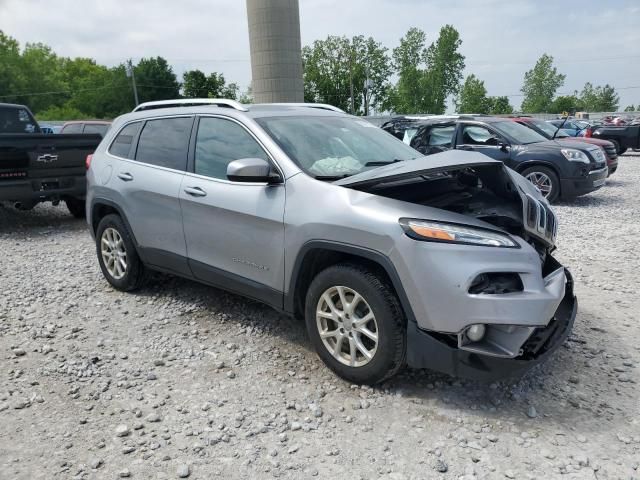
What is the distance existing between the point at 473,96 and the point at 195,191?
239ft

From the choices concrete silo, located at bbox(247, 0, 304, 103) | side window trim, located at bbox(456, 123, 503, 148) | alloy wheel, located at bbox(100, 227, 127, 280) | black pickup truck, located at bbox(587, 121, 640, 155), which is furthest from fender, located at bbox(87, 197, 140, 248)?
black pickup truck, located at bbox(587, 121, 640, 155)

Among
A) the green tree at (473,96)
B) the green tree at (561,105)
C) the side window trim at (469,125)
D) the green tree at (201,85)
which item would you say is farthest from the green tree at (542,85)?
the side window trim at (469,125)

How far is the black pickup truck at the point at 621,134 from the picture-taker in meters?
19.5

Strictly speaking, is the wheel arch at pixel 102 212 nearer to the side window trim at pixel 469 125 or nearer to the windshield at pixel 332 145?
the windshield at pixel 332 145

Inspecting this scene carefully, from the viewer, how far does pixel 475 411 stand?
3.02 metres

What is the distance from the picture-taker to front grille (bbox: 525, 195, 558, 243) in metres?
3.34

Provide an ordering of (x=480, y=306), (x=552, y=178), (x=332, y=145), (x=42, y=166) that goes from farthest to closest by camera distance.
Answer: (x=552, y=178), (x=42, y=166), (x=332, y=145), (x=480, y=306)

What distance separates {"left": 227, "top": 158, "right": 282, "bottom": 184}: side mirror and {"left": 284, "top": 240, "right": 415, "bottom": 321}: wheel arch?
1.79 ft

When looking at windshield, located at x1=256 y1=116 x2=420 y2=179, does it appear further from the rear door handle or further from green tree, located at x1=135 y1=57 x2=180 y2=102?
green tree, located at x1=135 y1=57 x2=180 y2=102

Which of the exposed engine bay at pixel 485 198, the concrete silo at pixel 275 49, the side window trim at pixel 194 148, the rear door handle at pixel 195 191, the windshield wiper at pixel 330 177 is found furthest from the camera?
the concrete silo at pixel 275 49

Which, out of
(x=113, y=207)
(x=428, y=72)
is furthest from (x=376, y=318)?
(x=428, y=72)

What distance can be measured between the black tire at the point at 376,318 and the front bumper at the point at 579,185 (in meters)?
7.68

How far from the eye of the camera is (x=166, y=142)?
453 centimetres

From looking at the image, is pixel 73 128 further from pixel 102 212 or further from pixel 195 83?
pixel 195 83
